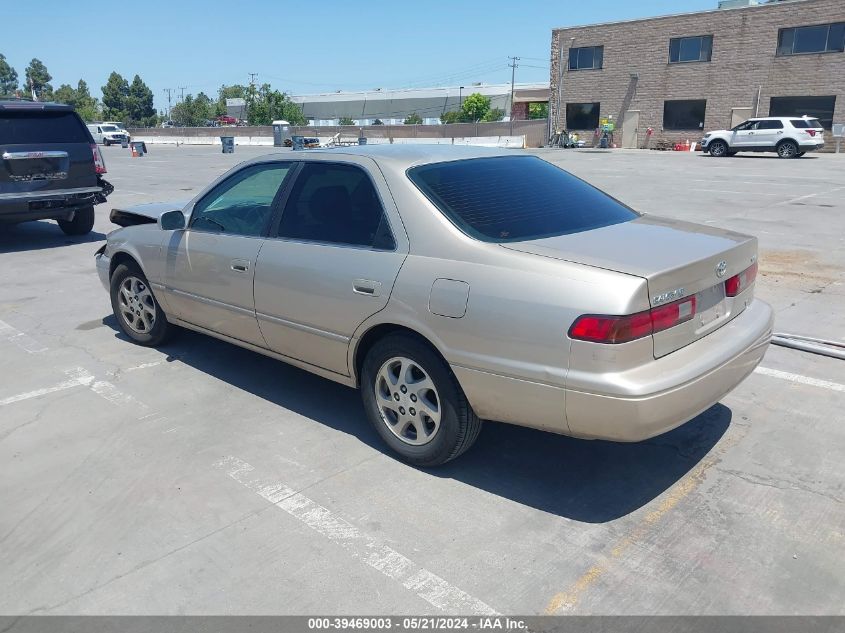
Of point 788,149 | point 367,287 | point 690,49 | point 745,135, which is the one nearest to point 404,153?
point 367,287

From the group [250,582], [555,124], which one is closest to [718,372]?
[250,582]

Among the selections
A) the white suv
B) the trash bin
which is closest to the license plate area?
the white suv

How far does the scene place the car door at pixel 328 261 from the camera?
148 inches

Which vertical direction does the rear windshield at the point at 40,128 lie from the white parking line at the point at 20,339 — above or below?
above

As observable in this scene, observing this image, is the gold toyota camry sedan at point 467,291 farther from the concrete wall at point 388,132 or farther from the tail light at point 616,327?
the concrete wall at point 388,132

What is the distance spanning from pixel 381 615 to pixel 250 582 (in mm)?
588

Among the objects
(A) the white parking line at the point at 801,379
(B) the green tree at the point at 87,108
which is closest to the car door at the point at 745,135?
(A) the white parking line at the point at 801,379

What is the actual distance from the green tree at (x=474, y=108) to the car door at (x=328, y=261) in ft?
301

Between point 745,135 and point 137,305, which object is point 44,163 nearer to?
point 137,305

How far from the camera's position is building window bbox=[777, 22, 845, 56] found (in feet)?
116

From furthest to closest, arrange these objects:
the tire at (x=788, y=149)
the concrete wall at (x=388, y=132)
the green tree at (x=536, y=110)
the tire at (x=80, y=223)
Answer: the green tree at (x=536, y=110)
the concrete wall at (x=388, y=132)
the tire at (x=788, y=149)
the tire at (x=80, y=223)

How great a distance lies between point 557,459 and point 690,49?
4181 cm

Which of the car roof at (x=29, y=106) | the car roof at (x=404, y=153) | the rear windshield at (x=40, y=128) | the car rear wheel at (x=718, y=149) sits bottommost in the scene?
the car rear wheel at (x=718, y=149)

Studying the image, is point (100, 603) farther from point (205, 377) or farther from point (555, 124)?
point (555, 124)
